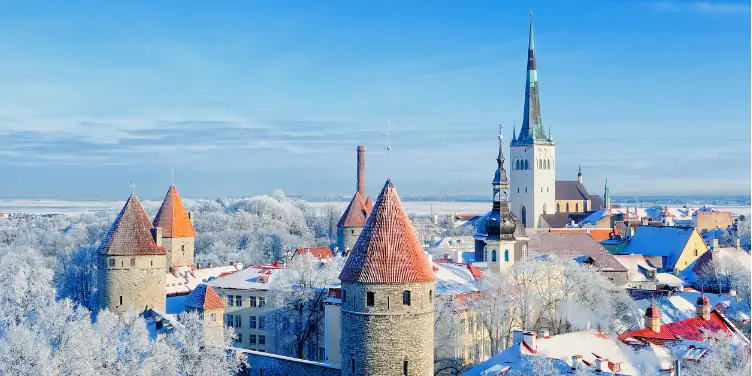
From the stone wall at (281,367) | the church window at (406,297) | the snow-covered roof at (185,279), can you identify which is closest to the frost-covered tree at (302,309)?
the stone wall at (281,367)

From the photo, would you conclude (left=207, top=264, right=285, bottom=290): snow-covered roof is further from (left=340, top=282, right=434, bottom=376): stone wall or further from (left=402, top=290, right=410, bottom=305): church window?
(left=402, top=290, right=410, bottom=305): church window

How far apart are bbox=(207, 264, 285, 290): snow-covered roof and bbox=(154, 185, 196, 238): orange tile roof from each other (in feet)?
37.1

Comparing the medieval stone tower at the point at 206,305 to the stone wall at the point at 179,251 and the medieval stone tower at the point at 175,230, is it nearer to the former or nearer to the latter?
the stone wall at the point at 179,251

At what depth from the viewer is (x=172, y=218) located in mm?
60000

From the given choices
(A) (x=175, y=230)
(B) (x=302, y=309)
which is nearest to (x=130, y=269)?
(B) (x=302, y=309)

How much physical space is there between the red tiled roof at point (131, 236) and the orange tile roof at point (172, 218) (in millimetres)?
14138

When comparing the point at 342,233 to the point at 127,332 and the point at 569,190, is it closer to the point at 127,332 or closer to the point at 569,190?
the point at 127,332

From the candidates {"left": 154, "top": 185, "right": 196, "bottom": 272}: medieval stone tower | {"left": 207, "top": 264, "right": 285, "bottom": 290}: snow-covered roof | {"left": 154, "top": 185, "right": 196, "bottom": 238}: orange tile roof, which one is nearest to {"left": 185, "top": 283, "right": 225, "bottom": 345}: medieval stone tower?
{"left": 207, "top": 264, "right": 285, "bottom": 290}: snow-covered roof

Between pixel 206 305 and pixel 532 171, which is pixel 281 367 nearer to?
pixel 206 305

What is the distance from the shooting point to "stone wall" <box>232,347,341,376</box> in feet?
93.0

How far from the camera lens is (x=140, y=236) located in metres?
44.3

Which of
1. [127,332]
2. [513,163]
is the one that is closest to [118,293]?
[127,332]

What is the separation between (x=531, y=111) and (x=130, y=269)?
260 feet

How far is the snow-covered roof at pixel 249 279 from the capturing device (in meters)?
48.0
